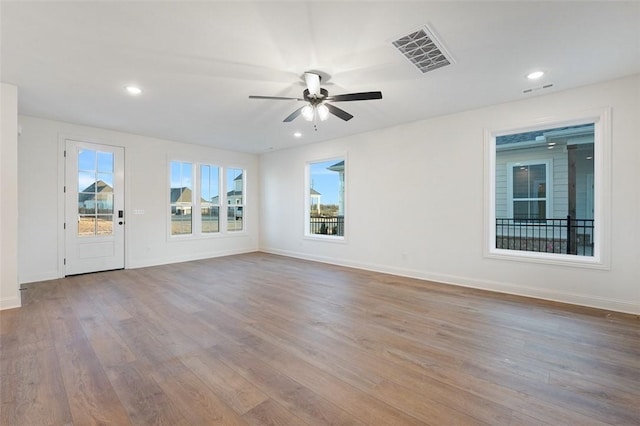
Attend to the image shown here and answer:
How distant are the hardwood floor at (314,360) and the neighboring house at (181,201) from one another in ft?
9.20

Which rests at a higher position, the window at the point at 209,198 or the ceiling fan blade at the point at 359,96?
the ceiling fan blade at the point at 359,96

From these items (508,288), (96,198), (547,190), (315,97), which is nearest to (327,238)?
(508,288)

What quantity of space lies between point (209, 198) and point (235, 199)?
757 mm

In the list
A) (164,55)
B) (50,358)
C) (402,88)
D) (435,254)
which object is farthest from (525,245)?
(50,358)

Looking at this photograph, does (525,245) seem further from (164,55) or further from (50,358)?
(50,358)

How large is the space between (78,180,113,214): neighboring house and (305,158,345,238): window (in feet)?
13.6

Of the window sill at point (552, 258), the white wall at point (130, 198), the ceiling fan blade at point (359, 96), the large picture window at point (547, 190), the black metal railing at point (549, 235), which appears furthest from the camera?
the large picture window at point (547, 190)

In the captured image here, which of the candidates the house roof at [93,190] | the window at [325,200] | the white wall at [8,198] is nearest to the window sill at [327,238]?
A: the window at [325,200]

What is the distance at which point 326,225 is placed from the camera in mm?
7406

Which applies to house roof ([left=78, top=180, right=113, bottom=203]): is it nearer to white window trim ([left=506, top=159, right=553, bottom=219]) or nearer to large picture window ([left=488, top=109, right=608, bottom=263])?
large picture window ([left=488, top=109, right=608, bottom=263])

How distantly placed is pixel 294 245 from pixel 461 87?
5017mm

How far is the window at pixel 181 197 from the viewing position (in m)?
6.55

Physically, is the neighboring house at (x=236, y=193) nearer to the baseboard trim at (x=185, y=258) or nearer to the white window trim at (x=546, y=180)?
the baseboard trim at (x=185, y=258)

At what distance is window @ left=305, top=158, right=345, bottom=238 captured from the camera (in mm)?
7109
